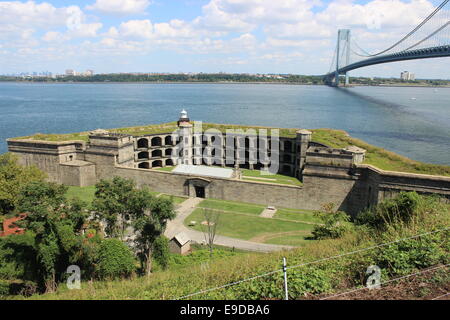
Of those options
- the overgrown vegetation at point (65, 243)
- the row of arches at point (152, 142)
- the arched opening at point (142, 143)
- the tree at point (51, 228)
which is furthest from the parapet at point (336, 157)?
the arched opening at point (142, 143)

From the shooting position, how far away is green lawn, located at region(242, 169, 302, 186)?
44.2m

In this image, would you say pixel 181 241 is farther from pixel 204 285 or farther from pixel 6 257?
pixel 204 285

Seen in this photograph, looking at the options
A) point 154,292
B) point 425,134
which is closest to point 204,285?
point 154,292

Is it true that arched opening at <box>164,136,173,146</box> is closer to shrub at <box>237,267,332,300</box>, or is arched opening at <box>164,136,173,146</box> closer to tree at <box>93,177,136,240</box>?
tree at <box>93,177,136,240</box>

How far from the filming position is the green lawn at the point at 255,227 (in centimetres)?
3023

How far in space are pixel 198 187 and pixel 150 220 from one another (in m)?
17.1

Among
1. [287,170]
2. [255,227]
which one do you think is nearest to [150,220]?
[255,227]

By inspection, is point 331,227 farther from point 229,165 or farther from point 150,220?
point 229,165

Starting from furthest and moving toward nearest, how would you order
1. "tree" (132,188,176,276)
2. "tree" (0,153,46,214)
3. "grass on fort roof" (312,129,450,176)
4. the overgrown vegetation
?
1. "tree" (0,153,46,214)
2. "grass on fort roof" (312,129,450,176)
3. "tree" (132,188,176,276)
4. the overgrown vegetation

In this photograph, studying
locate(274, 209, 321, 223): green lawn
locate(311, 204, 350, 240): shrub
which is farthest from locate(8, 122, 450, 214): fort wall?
locate(311, 204, 350, 240): shrub

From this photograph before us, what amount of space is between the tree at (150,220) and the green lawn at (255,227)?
923cm

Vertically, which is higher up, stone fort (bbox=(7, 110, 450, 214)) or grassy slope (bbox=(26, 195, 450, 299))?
grassy slope (bbox=(26, 195, 450, 299))

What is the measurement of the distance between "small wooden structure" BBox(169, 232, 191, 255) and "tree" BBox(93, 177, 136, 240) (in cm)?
417

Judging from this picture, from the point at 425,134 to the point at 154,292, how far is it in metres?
81.4
